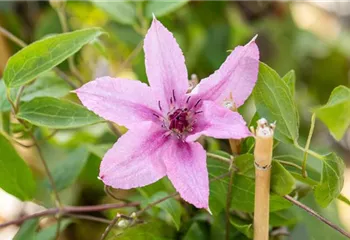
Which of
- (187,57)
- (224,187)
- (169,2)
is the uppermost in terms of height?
(169,2)

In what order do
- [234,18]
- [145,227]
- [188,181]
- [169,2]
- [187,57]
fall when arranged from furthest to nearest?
[234,18] < [187,57] < [169,2] < [145,227] < [188,181]

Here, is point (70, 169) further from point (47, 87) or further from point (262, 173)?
point (262, 173)

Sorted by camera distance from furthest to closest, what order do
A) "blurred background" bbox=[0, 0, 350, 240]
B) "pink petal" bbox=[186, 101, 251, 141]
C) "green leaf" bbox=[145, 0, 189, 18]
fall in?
1. "blurred background" bbox=[0, 0, 350, 240]
2. "green leaf" bbox=[145, 0, 189, 18]
3. "pink petal" bbox=[186, 101, 251, 141]

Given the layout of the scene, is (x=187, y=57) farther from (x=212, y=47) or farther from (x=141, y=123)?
(x=141, y=123)

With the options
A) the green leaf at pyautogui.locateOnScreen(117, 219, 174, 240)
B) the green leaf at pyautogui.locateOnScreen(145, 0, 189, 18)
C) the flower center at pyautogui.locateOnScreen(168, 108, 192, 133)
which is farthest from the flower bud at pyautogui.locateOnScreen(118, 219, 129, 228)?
the green leaf at pyautogui.locateOnScreen(145, 0, 189, 18)

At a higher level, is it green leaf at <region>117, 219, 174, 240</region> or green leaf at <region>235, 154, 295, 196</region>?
green leaf at <region>235, 154, 295, 196</region>

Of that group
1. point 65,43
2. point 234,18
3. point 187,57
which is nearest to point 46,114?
point 65,43

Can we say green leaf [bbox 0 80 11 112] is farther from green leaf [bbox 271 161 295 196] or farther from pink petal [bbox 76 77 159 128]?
green leaf [bbox 271 161 295 196]

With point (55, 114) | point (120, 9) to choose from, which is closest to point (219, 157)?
point (55, 114)
